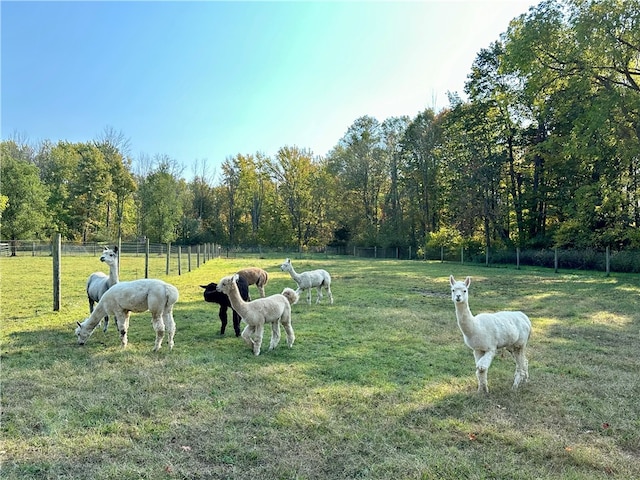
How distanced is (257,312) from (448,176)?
38795 millimetres

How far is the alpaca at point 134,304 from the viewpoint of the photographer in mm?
5926

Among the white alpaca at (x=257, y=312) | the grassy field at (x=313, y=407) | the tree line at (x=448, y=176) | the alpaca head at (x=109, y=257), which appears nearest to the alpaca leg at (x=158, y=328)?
the grassy field at (x=313, y=407)

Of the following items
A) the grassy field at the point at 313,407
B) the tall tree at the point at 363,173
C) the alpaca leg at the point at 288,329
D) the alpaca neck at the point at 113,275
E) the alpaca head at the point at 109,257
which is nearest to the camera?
the grassy field at the point at 313,407

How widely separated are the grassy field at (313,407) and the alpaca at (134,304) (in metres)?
0.26

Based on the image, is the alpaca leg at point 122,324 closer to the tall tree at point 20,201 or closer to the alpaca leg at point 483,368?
the alpaca leg at point 483,368

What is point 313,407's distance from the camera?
4.06 meters

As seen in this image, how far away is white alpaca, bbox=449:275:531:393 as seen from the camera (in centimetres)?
452

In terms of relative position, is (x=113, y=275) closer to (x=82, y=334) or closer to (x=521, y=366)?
(x=82, y=334)

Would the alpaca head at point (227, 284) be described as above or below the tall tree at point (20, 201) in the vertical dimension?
below

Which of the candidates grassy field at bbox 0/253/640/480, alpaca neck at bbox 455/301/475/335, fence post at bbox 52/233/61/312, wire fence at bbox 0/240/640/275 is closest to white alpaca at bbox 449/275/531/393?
alpaca neck at bbox 455/301/475/335

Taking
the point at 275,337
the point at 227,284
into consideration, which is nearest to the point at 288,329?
the point at 275,337

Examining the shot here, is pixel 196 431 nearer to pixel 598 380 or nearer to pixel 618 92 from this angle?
pixel 598 380

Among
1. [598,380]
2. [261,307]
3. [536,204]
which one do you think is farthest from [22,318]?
[536,204]

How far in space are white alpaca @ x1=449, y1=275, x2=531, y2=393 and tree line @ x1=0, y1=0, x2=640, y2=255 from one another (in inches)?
694
